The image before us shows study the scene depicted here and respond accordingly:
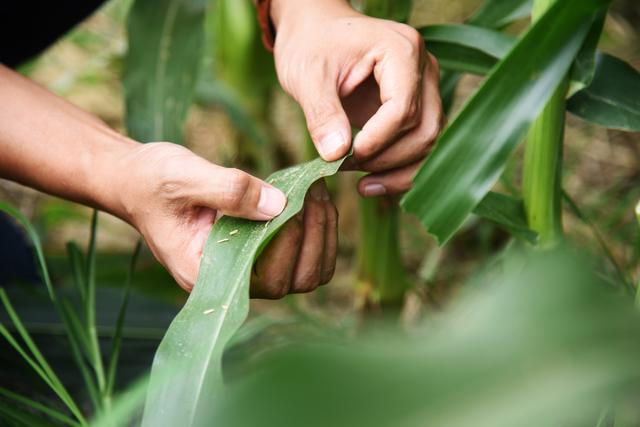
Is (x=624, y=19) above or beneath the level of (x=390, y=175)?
beneath

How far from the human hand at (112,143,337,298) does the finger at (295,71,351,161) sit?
0.03 metres

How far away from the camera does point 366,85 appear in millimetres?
536

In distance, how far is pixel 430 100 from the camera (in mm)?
497

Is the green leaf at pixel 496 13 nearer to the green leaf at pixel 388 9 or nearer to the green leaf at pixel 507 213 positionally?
the green leaf at pixel 388 9

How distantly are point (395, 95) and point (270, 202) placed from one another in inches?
4.6

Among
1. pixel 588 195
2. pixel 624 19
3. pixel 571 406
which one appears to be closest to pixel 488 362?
pixel 571 406

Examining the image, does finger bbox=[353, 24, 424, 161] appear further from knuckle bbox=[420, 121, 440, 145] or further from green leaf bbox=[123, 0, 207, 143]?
green leaf bbox=[123, 0, 207, 143]

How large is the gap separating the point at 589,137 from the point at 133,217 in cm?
90

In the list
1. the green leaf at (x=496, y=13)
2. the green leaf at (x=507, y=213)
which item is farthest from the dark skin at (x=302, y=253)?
the green leaf at (x=496, y=13)

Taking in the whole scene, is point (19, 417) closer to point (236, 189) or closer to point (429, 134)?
point (236, 189)

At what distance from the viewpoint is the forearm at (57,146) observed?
1.56 ft

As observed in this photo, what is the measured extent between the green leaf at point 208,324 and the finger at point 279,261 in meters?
0.02

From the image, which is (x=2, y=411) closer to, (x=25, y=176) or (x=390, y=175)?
(x=25, y=176)

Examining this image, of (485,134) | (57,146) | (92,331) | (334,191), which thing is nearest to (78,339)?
(92,331)
